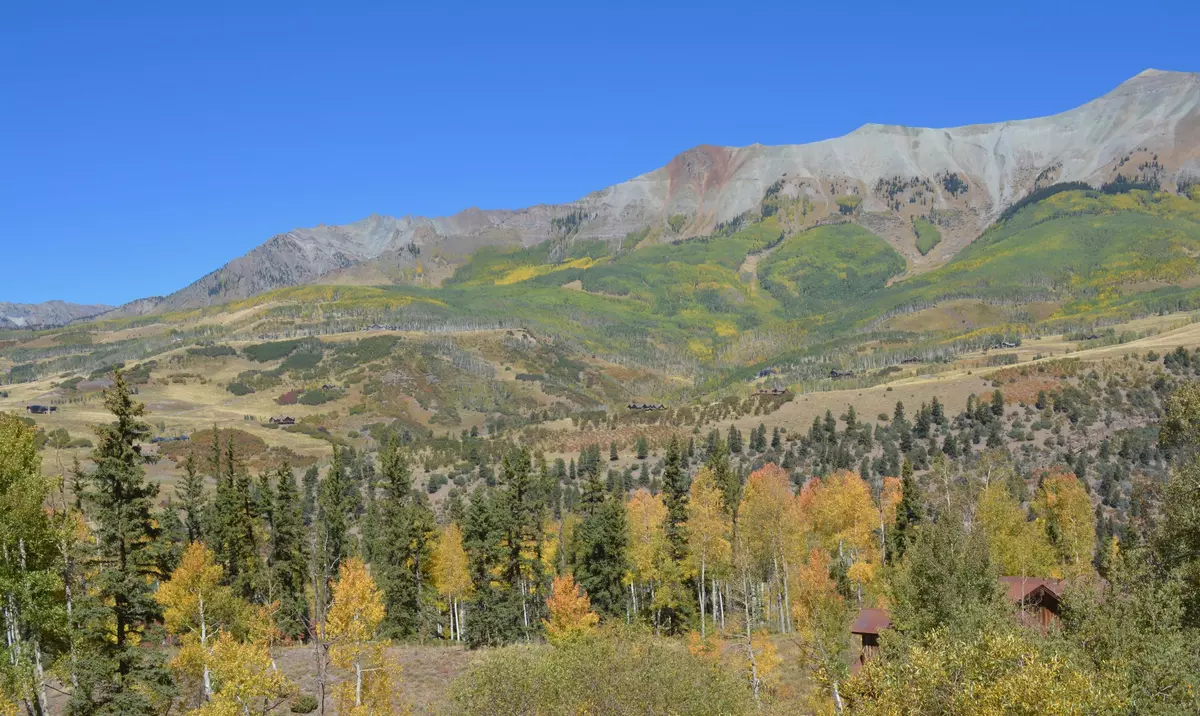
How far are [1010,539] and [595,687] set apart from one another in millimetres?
48958

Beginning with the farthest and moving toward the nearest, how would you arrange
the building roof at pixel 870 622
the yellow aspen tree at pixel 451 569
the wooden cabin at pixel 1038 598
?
the yellow aspen tree at pixel 451 569, the building roof at pixel 870 622, the wooden cabin at pixel 1038 598

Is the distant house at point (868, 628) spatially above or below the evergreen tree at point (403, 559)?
below

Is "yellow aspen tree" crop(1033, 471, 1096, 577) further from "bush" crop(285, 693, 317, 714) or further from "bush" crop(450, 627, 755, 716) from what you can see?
"bush" crop(285, 693, 317, 714)

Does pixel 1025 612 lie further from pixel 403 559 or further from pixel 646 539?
pixel 403 559

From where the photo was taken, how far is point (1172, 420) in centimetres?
3922

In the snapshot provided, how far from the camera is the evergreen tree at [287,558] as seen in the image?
62.2 metres

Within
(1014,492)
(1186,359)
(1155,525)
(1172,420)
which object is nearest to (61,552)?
(1172,420)

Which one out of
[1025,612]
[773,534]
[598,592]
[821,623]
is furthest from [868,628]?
[598,592]

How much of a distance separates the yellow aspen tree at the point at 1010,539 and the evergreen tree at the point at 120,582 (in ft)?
195

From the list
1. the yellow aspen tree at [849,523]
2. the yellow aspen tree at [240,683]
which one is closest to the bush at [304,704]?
the yellow aspen tree at [240,683]

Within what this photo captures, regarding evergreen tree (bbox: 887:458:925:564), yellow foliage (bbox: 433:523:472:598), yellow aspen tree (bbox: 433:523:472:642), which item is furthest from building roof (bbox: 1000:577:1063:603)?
yellow foliage (bbox: 433:523:472:598)

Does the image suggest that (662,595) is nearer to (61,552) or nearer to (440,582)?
(440,582)

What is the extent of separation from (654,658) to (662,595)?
102 feet

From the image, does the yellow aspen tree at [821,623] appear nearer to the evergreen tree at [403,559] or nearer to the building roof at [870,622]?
the building roof at [870,622]
